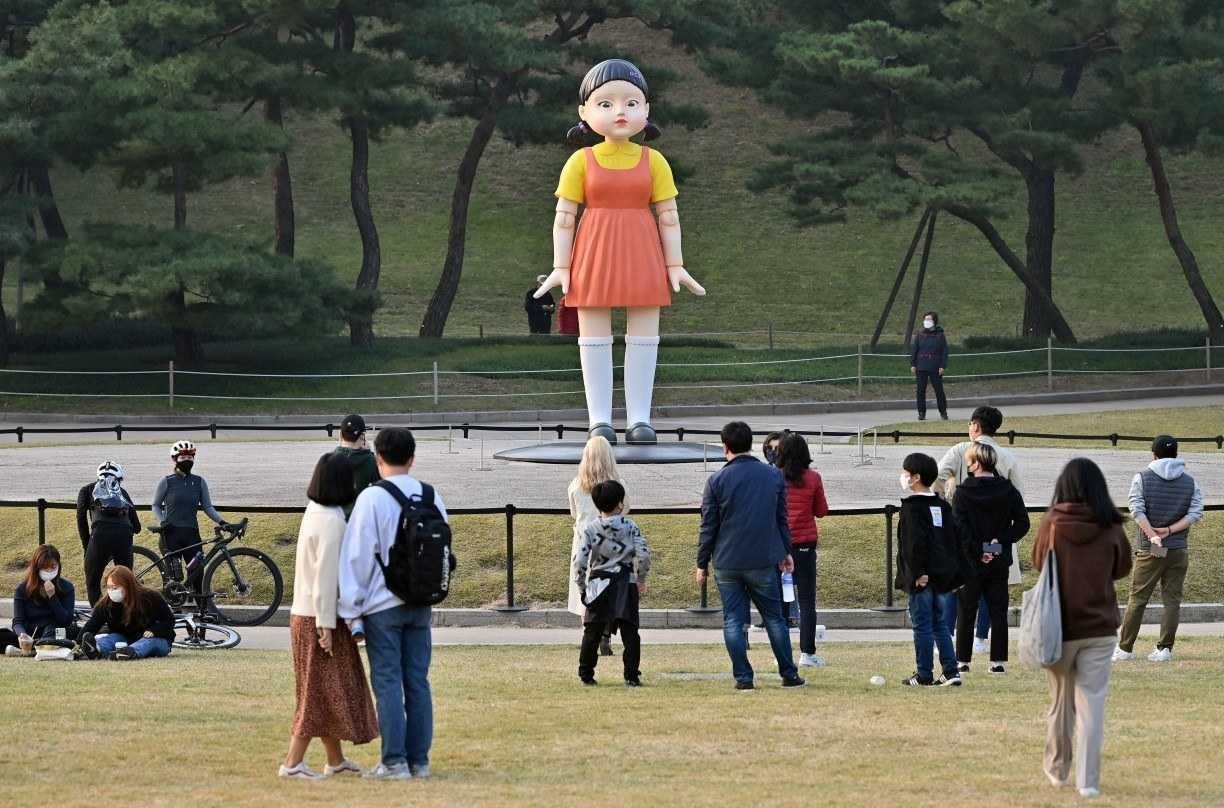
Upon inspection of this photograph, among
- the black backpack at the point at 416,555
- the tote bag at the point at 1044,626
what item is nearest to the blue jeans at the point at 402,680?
the black backpack at the point at 416,555

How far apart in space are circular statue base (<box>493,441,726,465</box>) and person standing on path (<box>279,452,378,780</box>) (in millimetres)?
11741

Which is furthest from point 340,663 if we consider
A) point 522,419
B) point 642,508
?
point 522,419

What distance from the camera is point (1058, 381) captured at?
37.2m

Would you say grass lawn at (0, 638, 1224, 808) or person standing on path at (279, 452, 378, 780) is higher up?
person standing on path at (279, 452, 378, 780)

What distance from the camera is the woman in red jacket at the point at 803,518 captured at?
40.2ft

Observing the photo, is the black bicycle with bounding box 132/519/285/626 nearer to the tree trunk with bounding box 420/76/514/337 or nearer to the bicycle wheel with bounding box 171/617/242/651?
the bicycle wheel with bounding box 171/617/242/651

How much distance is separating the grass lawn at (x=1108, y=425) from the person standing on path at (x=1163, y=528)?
1215 cm

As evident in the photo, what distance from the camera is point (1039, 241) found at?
4309cm

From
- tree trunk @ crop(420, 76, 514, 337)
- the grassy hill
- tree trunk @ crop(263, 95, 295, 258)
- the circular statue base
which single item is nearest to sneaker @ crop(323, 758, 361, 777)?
the circular statue base

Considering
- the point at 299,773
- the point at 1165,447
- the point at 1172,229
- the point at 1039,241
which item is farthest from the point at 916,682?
the point at 1039,241

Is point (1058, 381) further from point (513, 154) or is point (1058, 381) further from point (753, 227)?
point (513, 154)

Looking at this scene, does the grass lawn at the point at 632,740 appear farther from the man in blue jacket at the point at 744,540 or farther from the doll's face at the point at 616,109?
the doll's face at the point at 616,109

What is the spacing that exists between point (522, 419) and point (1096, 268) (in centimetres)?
3046

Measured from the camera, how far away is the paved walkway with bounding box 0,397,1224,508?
19203 mm
